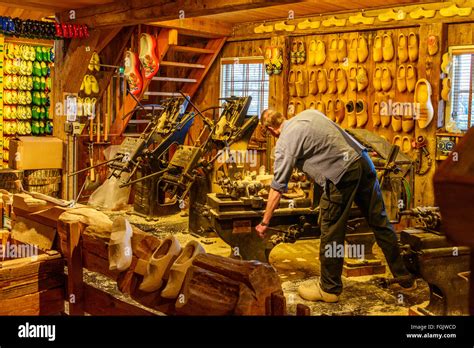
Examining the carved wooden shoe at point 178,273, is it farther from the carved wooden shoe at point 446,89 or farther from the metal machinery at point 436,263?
the carved wooden shoe at point 446,89

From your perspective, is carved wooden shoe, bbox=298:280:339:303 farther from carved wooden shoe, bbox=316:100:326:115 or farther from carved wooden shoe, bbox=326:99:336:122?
carved wooden shoe, bbox=316:100:326:115

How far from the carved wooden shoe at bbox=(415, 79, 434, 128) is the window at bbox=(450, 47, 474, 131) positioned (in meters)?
0.28

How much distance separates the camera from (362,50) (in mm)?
8391

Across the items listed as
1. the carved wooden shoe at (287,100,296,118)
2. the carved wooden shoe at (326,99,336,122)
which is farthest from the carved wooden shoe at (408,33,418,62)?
the carved wooden shoe at (287,100,296,118)

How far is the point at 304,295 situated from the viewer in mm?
4840

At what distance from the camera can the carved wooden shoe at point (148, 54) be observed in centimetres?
905

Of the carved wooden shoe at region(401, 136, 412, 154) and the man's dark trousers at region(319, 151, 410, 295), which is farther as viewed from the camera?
the carved wooden shoe at region(401, 136, 412, 154)

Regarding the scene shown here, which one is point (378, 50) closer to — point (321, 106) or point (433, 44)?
point (433, 44)

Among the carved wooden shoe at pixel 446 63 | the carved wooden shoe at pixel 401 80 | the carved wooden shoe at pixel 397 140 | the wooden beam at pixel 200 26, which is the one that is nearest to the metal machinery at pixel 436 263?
the carved wooden shoe at pixel 446 63

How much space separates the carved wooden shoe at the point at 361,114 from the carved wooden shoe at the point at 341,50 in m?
0.69

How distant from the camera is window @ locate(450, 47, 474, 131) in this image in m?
7.39

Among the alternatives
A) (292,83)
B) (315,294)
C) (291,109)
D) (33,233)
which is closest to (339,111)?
(291,109)

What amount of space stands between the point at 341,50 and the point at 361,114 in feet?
3.25

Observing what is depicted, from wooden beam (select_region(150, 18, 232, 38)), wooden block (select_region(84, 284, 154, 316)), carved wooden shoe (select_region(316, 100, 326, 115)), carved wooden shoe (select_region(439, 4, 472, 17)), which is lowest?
wooden block (select_region(84, 284, 154, 316))
